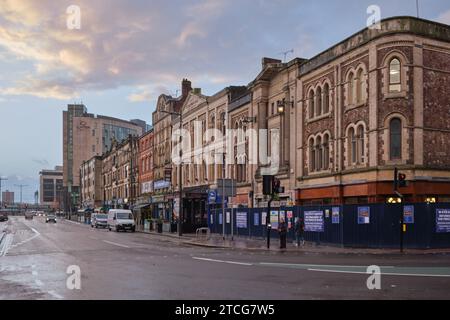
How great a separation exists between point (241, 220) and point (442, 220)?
16400 mm

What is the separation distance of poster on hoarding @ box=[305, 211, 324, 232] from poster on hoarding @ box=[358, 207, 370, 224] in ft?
9.21

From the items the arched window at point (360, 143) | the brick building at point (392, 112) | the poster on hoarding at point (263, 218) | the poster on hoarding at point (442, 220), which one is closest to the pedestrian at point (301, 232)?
the brick building at point (392, 112)

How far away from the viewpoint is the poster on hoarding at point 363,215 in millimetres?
28578

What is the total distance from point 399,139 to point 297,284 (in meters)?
18.4

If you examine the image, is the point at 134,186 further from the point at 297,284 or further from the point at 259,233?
the point at 297,284

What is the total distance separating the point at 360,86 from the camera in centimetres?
3256

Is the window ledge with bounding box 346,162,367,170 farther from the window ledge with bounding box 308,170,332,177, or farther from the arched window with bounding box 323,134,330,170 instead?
the arched window with bounding box 323,134,330,170

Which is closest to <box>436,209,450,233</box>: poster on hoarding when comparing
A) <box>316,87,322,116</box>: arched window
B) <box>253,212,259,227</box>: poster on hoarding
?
<box>316,87,322,116</box>: arched window

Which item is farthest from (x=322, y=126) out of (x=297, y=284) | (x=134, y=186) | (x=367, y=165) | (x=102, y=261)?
(x=134, y=186)

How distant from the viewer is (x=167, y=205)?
66250mm

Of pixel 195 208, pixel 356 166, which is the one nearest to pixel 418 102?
pixel 356 166

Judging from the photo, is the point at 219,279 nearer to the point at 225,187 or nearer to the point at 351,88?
the point at 351,88

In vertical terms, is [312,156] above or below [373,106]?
below

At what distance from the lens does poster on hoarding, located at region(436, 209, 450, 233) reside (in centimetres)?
2733
